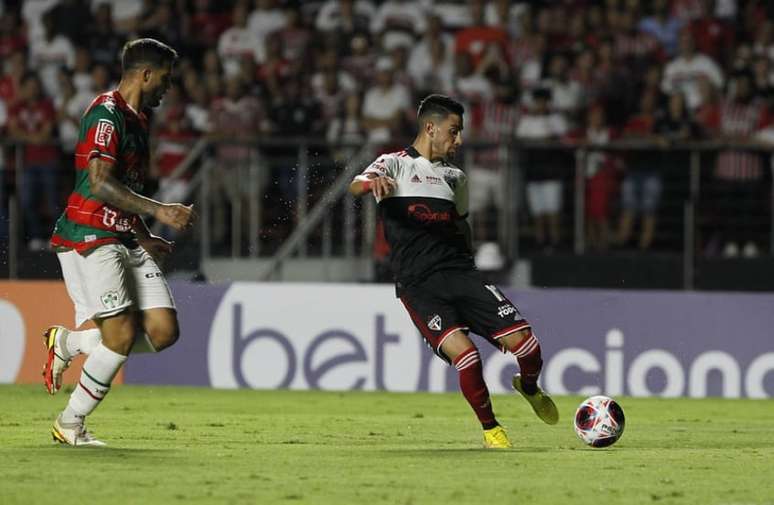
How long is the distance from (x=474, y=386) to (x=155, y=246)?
2.20 m

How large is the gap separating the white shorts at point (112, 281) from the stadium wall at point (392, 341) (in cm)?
640

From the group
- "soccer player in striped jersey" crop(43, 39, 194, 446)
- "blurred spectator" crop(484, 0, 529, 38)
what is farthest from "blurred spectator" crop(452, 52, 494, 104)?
"soccer player in striped jersey" crop(43, 39, 194, 446)

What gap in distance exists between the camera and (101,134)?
376 inches

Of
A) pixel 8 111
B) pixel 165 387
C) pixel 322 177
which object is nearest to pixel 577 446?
pixel 165 387

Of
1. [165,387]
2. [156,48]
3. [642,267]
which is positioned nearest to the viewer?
[156,48]

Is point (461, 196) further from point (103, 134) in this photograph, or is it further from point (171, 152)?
point (171, 152)

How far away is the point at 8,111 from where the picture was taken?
19984mm

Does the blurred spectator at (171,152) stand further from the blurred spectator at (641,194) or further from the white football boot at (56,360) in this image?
the white football boot at (56,360)

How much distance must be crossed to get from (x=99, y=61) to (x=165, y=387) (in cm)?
594

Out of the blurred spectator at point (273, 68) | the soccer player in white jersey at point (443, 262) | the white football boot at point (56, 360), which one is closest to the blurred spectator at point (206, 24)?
the blurred spectator at point (273, 68)

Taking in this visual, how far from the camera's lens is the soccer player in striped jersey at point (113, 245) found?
31.6 feet

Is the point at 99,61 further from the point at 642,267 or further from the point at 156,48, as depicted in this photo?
the point at 156,48

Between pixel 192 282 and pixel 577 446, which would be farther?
pixel 192 282

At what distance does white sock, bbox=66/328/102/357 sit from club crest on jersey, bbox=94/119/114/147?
1415 mm
